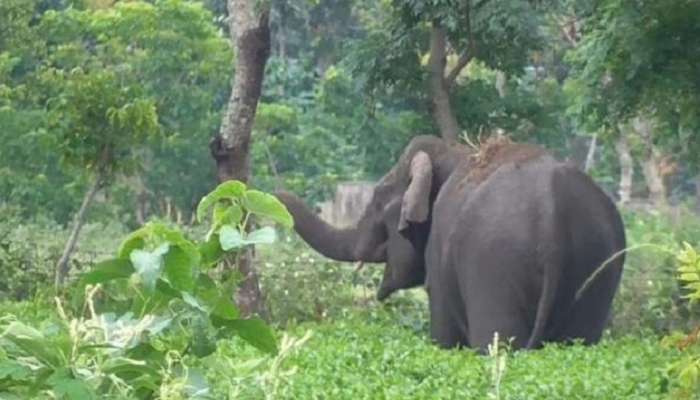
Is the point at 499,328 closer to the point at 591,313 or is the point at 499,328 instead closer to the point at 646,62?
the point at 591,313

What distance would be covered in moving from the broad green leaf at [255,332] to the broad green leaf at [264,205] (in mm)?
191

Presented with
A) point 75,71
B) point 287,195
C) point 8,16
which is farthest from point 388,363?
point 8,16

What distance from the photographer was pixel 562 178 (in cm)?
1074

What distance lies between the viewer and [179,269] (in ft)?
10.4

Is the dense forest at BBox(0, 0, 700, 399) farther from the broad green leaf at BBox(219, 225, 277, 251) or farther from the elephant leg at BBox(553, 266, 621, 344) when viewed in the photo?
the elephant leg at BBox(553, 266, 621, 344)

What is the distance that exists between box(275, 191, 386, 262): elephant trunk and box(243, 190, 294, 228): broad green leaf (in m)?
9.41

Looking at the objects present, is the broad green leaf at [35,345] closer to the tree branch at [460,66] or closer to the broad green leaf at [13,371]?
the broad green leaf at [13,371]

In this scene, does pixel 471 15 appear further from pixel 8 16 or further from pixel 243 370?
pixel 243 370

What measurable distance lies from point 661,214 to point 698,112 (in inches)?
570

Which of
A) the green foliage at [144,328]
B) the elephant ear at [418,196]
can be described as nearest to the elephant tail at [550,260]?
the elephant ear at [418,196]

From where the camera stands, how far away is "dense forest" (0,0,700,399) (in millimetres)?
3199

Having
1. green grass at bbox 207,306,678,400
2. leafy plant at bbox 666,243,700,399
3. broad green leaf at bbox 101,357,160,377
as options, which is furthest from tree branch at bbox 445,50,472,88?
broad green leaf at bbox 101,357,160,377

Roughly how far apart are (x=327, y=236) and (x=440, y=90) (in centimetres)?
234

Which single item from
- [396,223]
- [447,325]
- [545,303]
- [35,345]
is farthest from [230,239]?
[396,223]
